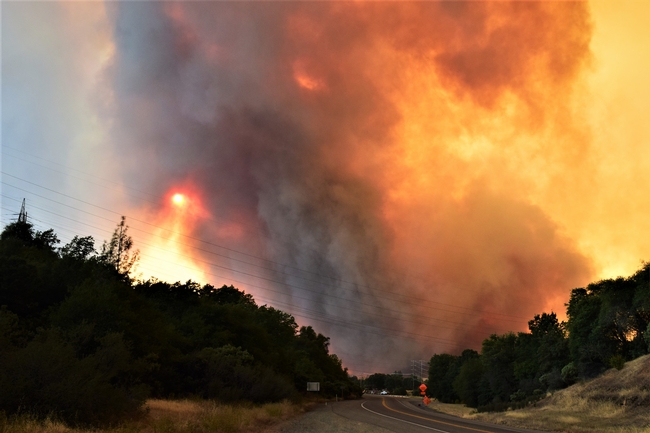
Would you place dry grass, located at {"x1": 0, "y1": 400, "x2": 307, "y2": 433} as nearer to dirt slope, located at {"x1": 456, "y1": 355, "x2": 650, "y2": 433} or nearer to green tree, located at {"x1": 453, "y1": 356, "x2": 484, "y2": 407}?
dirt slope, located at {"x1": 456, "y1": 355, "x2": 650, "y2": 433}

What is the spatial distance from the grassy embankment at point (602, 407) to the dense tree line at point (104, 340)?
30.8m

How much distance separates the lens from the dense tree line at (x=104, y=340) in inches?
882

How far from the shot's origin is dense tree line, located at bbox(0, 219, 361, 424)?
22.4m

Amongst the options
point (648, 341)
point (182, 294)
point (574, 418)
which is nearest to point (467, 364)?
point (648, 341)

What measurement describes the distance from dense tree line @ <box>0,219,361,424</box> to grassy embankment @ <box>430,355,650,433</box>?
30.8m

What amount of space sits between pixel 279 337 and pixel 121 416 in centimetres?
10613

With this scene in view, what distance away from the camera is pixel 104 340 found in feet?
107

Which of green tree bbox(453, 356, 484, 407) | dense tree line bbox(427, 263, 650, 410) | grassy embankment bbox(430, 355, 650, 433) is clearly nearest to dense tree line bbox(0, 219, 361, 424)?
grassy embankment bbox(430, 355, 650, 433)

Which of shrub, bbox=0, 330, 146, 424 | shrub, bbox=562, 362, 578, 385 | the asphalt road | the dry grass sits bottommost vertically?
the asphalt road

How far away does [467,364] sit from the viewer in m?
158

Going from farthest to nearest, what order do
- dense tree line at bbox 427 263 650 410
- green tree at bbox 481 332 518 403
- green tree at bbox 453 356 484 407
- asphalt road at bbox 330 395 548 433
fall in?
green tree at bbox 453 356 484 407
green tree at bbox 481 332 518 403
dense tree line at bbox 427 263 650 410
asphalt road at bbox 330 395 548 433

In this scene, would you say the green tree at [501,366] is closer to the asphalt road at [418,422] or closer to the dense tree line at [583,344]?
the dense tree line at [583,344]

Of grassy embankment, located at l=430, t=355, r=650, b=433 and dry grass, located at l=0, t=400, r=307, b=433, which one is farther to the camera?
grassy embankment, located at l=430, t=355, r=650, b=433

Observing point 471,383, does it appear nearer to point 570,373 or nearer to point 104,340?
point 570,373
